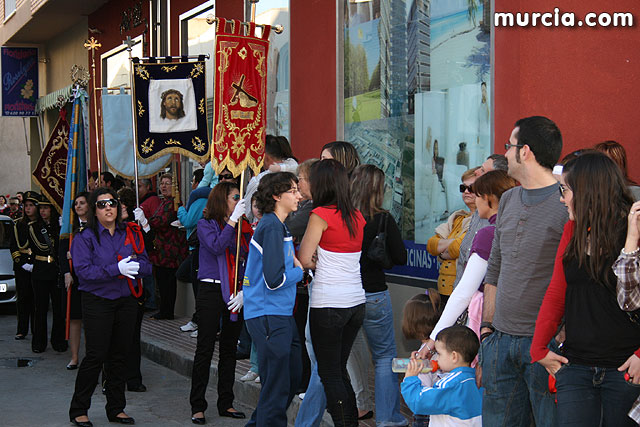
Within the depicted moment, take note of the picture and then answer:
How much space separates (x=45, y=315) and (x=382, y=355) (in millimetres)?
6111

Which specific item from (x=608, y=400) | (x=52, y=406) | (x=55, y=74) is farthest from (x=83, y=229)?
(x=55, y=74)

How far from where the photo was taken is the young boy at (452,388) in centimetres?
446

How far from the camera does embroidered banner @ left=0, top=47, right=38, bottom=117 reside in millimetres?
25719

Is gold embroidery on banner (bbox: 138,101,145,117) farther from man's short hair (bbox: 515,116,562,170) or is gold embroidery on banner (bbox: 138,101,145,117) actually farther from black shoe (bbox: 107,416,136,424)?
man's short hair (bbox: 515,116,562,170)

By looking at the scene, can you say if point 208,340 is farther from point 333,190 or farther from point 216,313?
point 333,190

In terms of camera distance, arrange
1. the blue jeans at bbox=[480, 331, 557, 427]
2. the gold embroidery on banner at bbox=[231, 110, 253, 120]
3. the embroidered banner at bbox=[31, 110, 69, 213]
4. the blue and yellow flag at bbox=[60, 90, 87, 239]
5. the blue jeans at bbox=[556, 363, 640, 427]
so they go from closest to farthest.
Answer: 1. the blue jeans at bbox=[556, 363, 640, 427]
2. the blue jeans at bbox=[480, 331, 557, 427]
3. the gold embroidery on banner at bbox=[231, 110, 253, 120]
4. the blue and yellow flag at bbox=[60, 90, 87, 239]
5. the embroidered banner at bbox=[31, 110, 69, 213]

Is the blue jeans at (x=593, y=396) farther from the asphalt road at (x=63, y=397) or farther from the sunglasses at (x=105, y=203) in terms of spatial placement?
the sunglasses at (x=105, y=203)

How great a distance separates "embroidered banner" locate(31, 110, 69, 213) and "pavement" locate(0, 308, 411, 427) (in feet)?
6.67

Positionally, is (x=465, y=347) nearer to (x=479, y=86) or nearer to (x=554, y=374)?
(x=554, y=374)

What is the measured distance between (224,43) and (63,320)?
4655 millimetres

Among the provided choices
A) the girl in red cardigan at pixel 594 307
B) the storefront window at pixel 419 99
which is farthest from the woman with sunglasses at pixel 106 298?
the girl in red cardigan at pixel 594 307

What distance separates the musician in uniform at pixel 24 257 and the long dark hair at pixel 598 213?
871cm

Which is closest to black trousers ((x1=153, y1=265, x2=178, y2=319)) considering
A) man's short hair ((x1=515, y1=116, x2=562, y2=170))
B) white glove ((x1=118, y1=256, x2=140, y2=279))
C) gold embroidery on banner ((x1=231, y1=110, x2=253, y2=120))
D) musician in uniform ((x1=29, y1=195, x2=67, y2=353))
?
musician in uniform ((x1=29, y1=195, x2=67, y2=353))

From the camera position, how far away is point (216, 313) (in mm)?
7230
